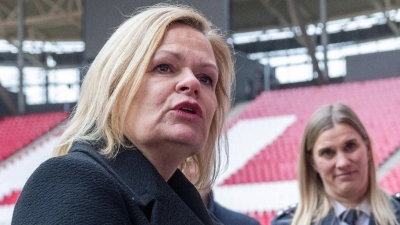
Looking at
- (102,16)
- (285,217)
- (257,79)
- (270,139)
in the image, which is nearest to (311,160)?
(285,217)

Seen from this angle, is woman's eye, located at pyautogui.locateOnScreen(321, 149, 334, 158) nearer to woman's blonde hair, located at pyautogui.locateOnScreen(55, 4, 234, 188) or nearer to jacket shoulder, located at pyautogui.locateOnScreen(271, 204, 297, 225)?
jacket shoulder, located at pyautogui.locateOnScreen(271, 204, 297, 225)

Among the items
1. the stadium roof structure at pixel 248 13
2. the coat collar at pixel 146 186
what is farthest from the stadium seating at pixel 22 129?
the coat collar at pixel 146 186

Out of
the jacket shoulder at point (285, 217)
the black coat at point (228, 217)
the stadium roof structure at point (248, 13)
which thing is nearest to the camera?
the jacket shoulder at point (285, 217)

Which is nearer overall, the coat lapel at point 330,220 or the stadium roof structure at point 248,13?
the coat lapel at point 330,220

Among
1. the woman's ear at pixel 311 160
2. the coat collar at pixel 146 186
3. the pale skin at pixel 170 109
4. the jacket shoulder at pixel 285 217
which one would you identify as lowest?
the jacket shoulder at pixel 285 217

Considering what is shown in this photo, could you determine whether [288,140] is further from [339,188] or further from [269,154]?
[339,188]

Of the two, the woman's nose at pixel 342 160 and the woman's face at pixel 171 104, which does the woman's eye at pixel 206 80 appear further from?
the woman's nose at pixel 342 160

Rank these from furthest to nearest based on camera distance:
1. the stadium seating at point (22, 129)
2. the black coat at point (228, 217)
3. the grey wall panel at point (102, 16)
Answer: the stadium seating at point (22, 129), the grey wall panel at point (102, 16), the black coat at point (228, 217)

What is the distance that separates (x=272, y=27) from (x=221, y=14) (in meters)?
10.1

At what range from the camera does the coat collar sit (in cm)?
100

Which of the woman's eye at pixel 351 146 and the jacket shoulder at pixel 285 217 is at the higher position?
the woman's eye at pixel 351 146

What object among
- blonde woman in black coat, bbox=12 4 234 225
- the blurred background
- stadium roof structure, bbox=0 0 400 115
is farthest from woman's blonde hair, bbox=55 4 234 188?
stadium roof structure, bbox=0 0 400 115

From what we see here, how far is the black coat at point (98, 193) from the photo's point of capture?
2.96 ft

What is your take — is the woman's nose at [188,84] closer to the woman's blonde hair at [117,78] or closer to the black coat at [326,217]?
the woman's blonde hair at [117,78]
